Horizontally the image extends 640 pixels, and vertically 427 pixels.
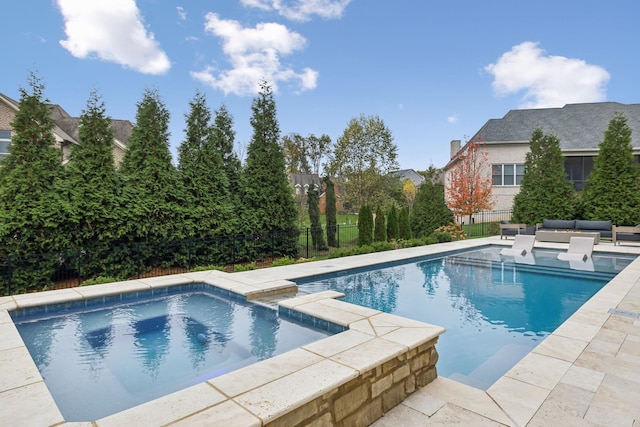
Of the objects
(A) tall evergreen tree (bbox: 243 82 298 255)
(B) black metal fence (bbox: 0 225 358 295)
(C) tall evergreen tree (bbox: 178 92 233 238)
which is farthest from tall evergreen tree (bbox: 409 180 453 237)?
(C) tall evergreen tree (bbox: 178 92 233 238)

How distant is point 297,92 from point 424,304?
15.6 meters

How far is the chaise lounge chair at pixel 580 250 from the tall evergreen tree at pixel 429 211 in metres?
6.36

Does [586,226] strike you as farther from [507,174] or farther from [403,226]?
[507,174]

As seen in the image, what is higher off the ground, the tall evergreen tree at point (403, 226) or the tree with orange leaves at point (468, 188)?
the tree with orange leaves at point (468, 188)

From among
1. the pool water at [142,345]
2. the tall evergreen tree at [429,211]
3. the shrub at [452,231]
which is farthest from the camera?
the tall evergreen tree at [429,211]

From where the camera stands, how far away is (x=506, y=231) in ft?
53.0

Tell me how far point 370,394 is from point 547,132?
79.3ft

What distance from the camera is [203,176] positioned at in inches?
396

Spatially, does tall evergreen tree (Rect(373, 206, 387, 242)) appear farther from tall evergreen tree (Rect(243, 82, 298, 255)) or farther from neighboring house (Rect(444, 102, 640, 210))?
neighboring house (Rect(444, 102, 640, 210))

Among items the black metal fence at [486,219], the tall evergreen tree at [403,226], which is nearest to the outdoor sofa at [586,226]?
the black metal fence at [486,219]

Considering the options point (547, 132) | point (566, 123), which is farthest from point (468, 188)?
point (566, 123)

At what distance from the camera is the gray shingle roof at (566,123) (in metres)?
21.2

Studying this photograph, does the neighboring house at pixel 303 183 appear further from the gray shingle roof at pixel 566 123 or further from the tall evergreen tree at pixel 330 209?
the gray shingle roof at pixel 566 123

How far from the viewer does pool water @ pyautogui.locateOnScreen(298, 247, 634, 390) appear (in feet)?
15.0
